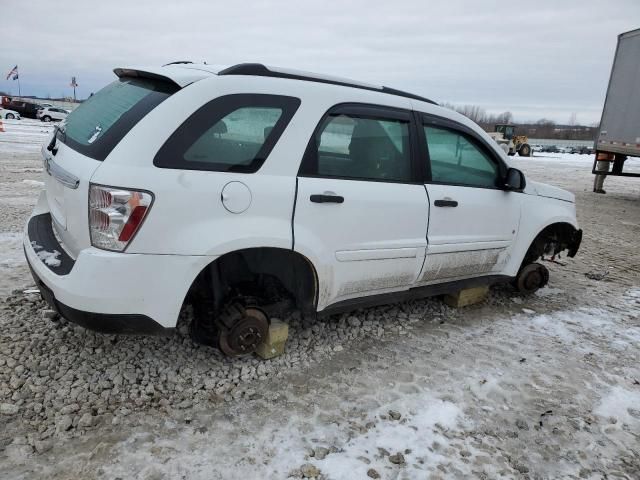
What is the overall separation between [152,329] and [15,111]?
44537 mm

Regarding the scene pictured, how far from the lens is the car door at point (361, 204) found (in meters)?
2.99

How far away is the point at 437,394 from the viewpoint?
10.1ft

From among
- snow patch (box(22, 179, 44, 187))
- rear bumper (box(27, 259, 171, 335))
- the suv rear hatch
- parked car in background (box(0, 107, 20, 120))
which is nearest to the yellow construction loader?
snow patch (box(22, 179, 44, 187))

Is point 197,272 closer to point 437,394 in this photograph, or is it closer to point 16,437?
point 16,437

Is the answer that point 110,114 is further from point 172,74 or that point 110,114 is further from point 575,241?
point 575,241

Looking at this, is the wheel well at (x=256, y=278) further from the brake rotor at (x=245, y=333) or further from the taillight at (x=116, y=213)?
the taillight at (x=116, y=213)

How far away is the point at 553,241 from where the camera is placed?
4949 mm

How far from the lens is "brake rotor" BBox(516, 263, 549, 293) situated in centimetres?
474

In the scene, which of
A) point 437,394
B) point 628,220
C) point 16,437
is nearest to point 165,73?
point 16,437

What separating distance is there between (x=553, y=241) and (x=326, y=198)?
124 inches

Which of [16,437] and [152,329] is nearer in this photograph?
[16,437]

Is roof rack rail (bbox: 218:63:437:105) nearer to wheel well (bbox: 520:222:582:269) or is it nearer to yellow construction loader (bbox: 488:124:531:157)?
→ wheel well (bbox: 520:222:582:269)

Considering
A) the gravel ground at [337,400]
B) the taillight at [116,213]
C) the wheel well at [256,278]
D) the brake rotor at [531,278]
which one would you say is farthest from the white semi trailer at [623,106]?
the taillight at [116,213]

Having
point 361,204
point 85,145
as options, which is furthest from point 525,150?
point 85,145
